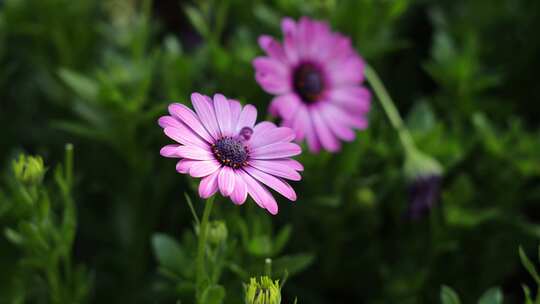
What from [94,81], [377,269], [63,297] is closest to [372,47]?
[377,269]

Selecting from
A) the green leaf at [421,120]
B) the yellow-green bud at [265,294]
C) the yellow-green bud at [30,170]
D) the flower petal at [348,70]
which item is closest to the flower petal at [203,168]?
the yellow-green bud at [265,294]

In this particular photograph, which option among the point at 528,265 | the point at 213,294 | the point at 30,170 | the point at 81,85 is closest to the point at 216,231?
the point at 213,294

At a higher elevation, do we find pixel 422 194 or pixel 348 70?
pixel 348 70

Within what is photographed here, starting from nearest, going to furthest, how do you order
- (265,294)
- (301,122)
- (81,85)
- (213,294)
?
(265,294), (213,294), (301,122), (81,85)

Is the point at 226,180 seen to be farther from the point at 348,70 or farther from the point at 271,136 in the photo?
the point at 348,70

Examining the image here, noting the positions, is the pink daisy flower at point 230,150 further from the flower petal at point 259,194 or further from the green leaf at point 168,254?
the green leaf at point 168,254

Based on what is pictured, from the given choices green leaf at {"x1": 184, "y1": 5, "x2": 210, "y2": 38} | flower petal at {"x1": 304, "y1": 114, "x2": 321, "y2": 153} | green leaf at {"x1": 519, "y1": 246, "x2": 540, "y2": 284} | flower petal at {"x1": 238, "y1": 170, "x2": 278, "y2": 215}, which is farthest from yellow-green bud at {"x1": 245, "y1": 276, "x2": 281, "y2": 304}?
green leaf at {"x1": 184, "y1": 5, "x2": 210, "y2": 38}
